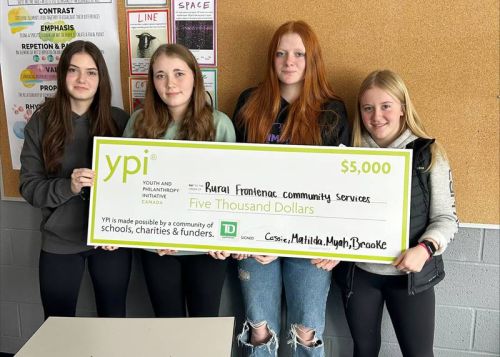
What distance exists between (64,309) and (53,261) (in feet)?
0.75

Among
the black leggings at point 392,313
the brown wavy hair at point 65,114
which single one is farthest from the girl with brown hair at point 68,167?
the black leggings at point 392,313

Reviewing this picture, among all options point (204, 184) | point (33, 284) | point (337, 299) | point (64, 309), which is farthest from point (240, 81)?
point (33, 284)

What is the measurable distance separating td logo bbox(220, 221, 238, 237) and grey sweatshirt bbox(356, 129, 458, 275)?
21.7 inches

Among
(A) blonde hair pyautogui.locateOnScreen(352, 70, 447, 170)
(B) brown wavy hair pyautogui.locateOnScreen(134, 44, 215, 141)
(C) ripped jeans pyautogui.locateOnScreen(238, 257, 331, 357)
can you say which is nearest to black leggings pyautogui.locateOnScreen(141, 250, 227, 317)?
(C) ripped jeans pyautogui.locateOnScreen(238, 257, 331, 357)

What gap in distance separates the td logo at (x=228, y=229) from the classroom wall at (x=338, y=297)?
0.49 m

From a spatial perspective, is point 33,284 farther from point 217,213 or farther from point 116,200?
point 217,213

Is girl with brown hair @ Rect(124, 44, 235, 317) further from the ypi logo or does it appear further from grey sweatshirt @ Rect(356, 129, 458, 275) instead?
grey sweatshirt @ Rect(356, 129, 458, 275)

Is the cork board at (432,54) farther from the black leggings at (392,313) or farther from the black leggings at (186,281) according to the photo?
the black leggings at (186,281)

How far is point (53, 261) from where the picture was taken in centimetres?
176

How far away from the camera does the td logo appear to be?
5.09 feet

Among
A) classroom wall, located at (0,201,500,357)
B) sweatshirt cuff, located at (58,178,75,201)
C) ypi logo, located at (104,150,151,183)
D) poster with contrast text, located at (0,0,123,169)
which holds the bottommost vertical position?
classroom wall, located at (0,201,500,357)

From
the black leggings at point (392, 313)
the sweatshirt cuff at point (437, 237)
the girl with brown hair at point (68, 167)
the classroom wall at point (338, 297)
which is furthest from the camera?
the classroom wall at point (338, 297)

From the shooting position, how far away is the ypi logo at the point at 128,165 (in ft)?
5.23

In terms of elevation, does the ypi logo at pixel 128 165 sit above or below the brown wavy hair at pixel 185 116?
below
